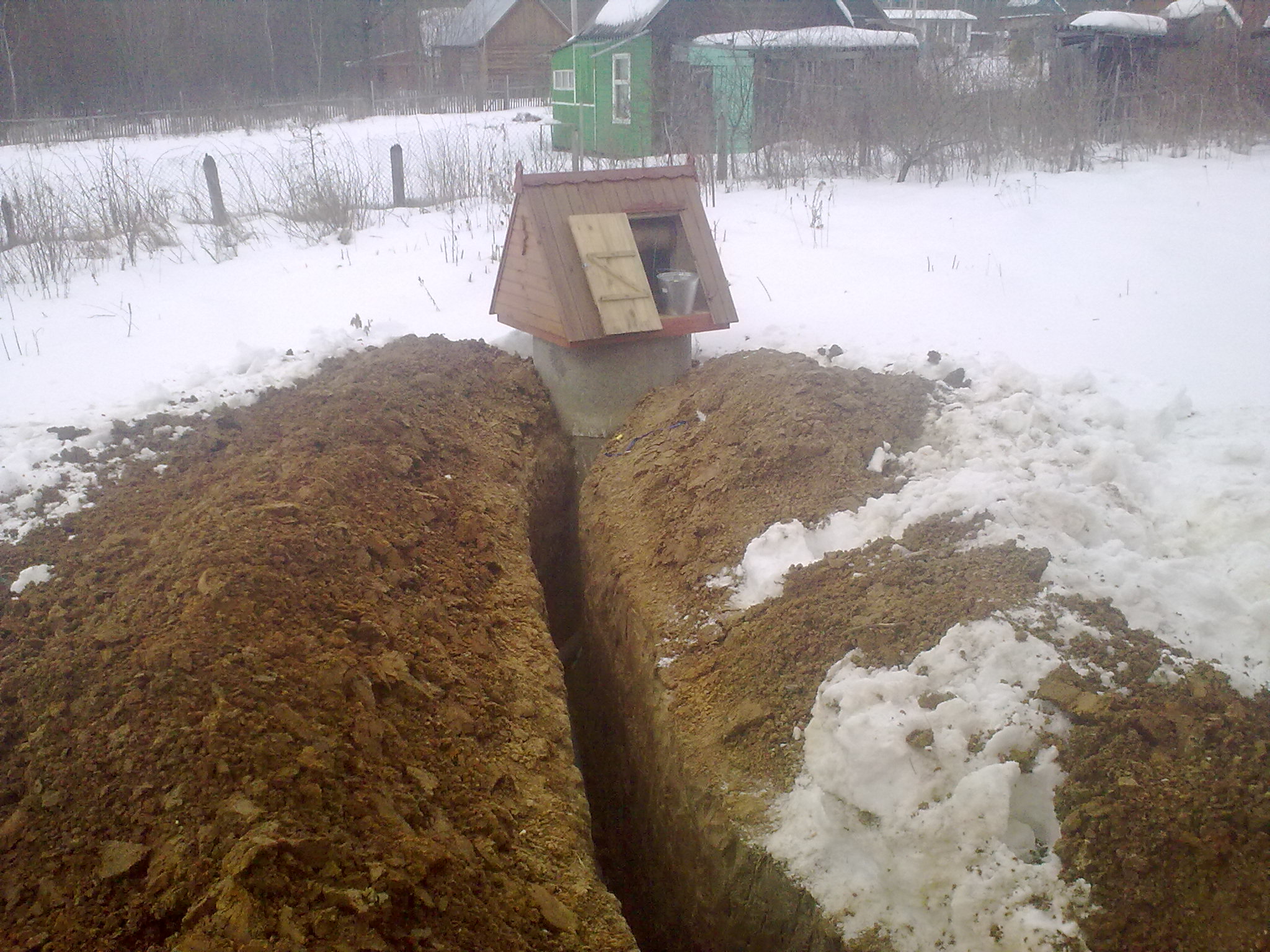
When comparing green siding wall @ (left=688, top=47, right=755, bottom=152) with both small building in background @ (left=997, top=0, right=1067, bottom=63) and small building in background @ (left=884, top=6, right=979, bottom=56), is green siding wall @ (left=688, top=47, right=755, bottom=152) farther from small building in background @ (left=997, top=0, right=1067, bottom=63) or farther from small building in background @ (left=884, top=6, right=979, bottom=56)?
small building in background @ (left=997, top=0, right=1067, bottom=63)

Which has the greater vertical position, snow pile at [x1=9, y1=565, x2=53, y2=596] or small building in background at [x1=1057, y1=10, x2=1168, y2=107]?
small building in background at [x1=1057, y1=10, x2=1168, y2=107]

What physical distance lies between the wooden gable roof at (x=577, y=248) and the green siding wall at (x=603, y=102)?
1008cm

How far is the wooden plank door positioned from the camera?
5.33 metres

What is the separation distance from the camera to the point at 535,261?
219 inches

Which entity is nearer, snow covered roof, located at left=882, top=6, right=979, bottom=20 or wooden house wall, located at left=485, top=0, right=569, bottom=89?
snow covered roof, located at left=882, top=6, right=979, bottom=20

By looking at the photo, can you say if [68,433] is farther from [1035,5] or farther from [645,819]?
[1035,5]

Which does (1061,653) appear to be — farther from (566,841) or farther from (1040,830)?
(566,841)

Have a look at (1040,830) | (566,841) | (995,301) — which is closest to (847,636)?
(1040,830)

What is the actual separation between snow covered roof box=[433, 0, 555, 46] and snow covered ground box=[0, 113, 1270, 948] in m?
21.7

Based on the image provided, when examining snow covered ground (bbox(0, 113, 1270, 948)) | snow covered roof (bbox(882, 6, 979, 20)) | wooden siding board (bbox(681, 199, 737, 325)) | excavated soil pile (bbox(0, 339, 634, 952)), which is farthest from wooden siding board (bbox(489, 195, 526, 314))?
snow covered roof (bbox(882, 6, 979, 20))

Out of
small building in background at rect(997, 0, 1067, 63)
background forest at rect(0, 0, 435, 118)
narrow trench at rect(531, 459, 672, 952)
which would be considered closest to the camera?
narrow trench at rect(531, 459, 672, 952)

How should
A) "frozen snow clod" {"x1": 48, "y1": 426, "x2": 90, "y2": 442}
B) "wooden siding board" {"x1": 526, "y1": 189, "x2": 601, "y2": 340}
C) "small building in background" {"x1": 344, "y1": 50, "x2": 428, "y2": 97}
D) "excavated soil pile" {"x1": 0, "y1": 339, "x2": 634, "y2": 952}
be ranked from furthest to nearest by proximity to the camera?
"small building in background" {"x1": 344, "y1": 50, "x2": 428, "y2": 97} < "wooden siding board" {"x1": 526, "y1": 189, "x2": 601, "y2": 340} < "frozen snow clod" {"x1": 48, "y1": 426, "x2": 90, "y2": 442} < "excavated soil pile" {"x1": 0, "y1": 339, "x2": 634, "y2": 952}

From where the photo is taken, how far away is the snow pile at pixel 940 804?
7.34 feet

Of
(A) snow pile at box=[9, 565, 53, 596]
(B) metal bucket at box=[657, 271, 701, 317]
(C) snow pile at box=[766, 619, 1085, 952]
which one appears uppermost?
(B) metal bucket at box=[657, 271, 701, 317]
